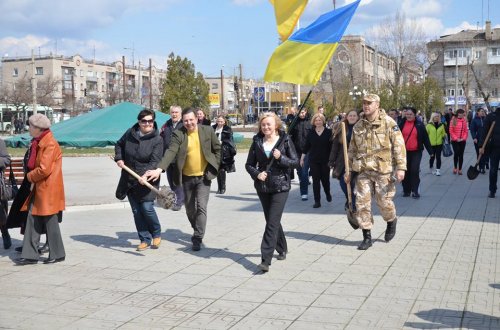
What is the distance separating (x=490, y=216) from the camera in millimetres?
10352

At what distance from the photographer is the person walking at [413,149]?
12859 millimetres

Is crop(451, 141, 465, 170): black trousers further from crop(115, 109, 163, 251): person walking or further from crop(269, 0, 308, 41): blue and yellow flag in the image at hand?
crop(115, 109, 163, 251): person walking

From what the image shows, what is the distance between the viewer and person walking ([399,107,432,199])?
1286cm

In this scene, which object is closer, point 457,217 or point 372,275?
point 372,275

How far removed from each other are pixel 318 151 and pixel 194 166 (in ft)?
13.8

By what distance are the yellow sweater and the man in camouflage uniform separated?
6.38 ft

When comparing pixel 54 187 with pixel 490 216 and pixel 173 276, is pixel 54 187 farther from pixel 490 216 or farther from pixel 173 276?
pixel 490 216

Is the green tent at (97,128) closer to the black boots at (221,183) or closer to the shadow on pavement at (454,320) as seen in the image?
the black boots at (221,183)

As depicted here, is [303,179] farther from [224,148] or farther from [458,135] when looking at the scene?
[458,135]

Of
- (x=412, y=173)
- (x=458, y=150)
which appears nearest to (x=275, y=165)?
(x=412, y=173)

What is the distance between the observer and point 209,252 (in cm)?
818

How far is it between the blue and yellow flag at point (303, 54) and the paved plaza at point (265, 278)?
7.25ft

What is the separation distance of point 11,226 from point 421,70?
5946cm

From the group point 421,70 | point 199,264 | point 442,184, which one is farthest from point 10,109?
point 199,264
